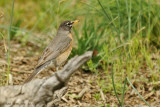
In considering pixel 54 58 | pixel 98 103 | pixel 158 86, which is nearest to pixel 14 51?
pixel 54 58

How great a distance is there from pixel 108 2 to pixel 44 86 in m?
3.15

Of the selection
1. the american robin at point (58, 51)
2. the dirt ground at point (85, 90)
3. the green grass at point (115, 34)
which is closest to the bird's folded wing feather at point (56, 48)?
the american robin at point (58, 51)

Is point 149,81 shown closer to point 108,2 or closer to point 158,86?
point 158,86

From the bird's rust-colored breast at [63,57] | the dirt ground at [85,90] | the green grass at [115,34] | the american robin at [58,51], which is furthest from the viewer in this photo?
the bird's rust-colored breast at [63,57]

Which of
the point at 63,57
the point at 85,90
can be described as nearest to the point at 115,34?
the point at 63,57

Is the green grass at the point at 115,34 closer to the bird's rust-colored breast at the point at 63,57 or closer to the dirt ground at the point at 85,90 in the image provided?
the dirt ground at the point at 85,90

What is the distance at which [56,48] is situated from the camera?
552 centimetres

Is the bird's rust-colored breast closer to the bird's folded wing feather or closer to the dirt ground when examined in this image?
the bird's folded wing feather

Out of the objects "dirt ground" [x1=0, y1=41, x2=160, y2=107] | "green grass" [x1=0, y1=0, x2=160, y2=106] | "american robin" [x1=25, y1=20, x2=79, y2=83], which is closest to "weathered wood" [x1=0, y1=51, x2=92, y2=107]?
"dirt ground" [x1=0, y1=41, x2=160, y2=107]

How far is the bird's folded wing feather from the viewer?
5.35 metres

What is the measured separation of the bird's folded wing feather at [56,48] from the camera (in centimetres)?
535

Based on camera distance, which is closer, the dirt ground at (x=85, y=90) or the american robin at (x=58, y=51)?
the dirt ground at (x=85, y=90)

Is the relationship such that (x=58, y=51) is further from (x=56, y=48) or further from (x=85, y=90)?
(x=85, y=90)

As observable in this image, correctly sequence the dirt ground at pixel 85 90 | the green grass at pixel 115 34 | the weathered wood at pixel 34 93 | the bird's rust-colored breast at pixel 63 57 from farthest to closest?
the bird's rust-colored breast at pixel 63 57
the green grass at pixel 115 34
the dirt ground at pixel 85 90
the weathered wood at pixel 34 93
